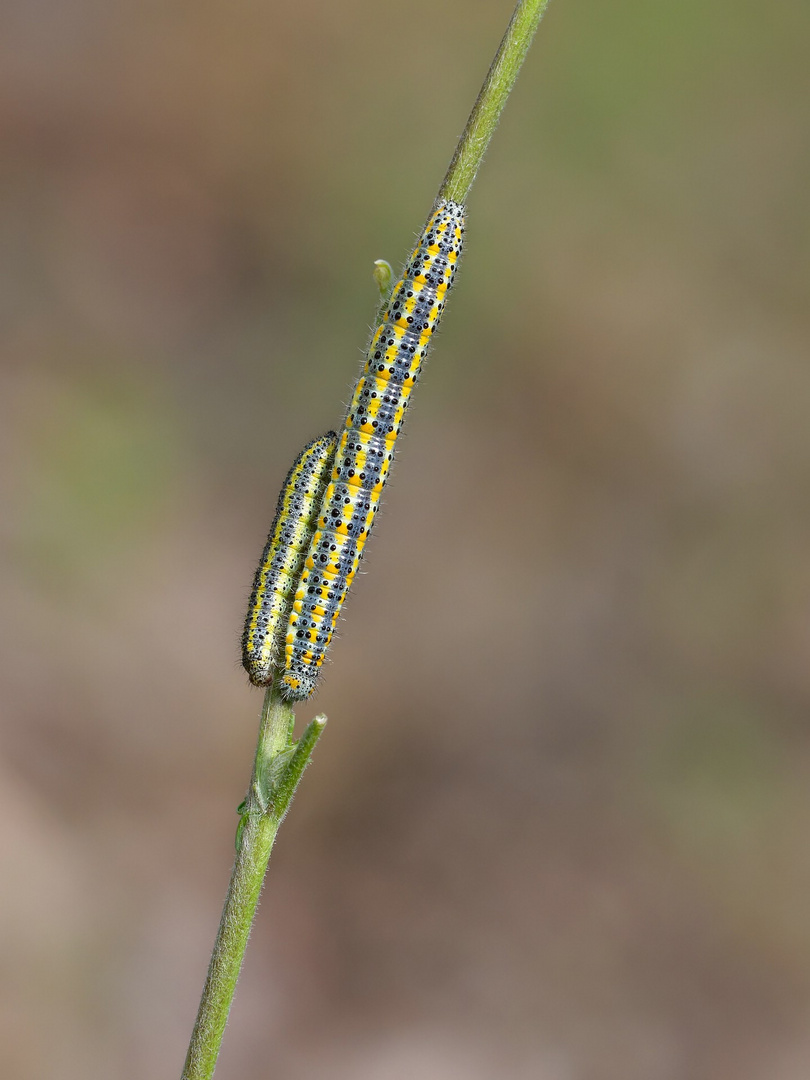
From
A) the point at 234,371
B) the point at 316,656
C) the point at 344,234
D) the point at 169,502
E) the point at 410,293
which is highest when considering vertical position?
the point at 344,234

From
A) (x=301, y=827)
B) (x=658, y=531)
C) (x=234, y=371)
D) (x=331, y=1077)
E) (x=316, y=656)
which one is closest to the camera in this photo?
(x=316, y=656)

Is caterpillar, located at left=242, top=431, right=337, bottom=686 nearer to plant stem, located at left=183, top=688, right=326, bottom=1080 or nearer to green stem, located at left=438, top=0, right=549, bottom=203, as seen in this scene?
plant stem, located at left=183, top=688, right=326, bottom=1080


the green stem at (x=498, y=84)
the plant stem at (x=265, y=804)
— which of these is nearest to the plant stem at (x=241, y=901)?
the plant stem at (x=265, y=804)

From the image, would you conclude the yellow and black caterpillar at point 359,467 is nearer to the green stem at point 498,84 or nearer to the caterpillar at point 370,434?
the caterpillar at point 370,434

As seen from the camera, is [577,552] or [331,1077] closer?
[331,1077]

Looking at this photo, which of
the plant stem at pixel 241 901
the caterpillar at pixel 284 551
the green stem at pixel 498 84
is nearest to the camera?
the green stem at pixel 498 84

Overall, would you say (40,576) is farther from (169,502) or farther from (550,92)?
(550,92)

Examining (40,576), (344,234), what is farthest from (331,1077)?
(344,234)

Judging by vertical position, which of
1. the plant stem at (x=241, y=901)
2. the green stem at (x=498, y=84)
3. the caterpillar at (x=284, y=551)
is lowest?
the plant stem at (x=241, y=901)
